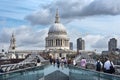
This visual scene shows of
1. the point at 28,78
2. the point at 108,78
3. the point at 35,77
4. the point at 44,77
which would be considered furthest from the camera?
the point at 44,77

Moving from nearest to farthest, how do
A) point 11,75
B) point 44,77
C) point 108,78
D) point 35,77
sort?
point 108,78, point 11,75, point 35,77, point 44,77

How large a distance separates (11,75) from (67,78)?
1010cm

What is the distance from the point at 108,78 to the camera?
20453 mm

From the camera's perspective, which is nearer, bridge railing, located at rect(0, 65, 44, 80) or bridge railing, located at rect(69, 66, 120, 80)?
bridge railing, located at rect(69, 66, 120, 80)

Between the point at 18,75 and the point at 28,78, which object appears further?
the point at 28,78

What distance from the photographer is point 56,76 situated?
105 ft

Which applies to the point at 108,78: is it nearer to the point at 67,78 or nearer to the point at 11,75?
the point at 11,75

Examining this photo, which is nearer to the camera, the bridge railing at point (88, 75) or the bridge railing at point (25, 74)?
the bridge railing at point (88, 75)

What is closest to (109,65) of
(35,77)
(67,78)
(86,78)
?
(86,78)

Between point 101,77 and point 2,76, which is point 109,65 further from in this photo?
point 2,76

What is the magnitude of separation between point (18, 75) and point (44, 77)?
6.67 meters

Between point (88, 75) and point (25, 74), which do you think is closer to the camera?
point (25, 74)

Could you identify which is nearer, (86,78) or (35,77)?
(86,78)

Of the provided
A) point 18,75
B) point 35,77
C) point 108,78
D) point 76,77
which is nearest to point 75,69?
point 76,77
